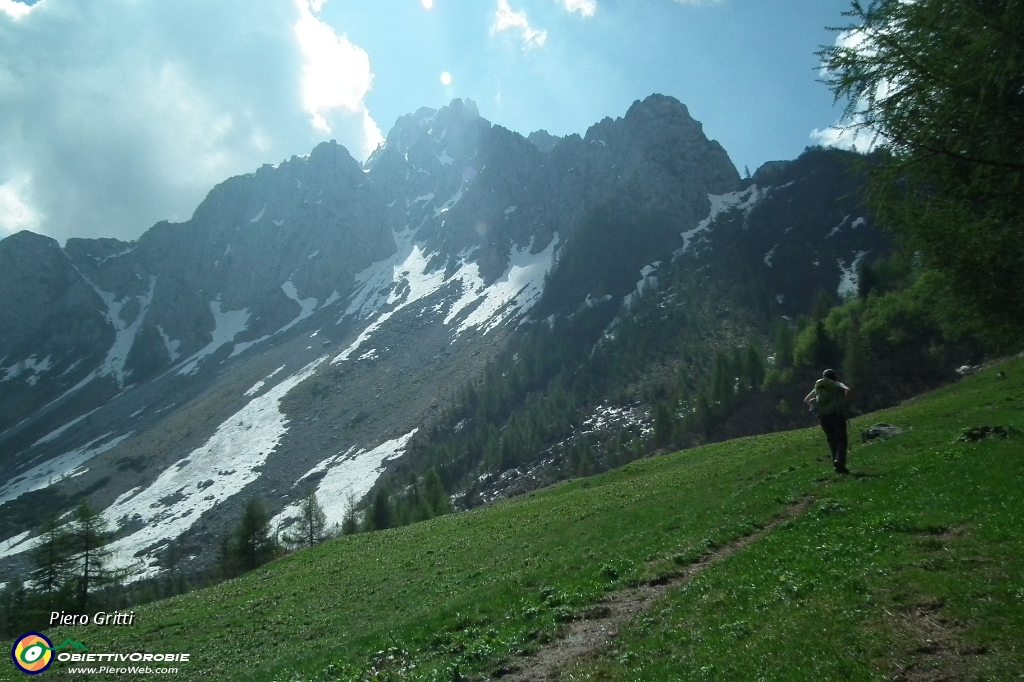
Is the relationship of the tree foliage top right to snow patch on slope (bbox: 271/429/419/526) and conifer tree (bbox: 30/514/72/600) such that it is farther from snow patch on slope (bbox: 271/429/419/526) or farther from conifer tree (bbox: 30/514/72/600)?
snow patch on slope (bbox: 271/429/419/526)

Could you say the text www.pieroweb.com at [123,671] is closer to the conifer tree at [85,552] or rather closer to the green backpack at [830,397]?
the green backpack at [830,397]

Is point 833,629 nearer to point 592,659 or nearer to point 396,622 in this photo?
point 592,659

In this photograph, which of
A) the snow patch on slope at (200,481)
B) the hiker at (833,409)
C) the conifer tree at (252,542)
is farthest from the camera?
the snow patch on slope at (200,481)

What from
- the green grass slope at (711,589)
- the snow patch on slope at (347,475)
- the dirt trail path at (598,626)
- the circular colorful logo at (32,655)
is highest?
the snow patch on slope at (347,475)

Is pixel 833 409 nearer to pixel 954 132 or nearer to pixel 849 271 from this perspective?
pixel 954 132

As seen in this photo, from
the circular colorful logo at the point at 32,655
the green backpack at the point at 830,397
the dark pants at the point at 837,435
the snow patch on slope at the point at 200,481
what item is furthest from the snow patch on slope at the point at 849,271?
the circular colorful logo at the point at 32,655

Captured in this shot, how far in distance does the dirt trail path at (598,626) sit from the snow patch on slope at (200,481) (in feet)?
361

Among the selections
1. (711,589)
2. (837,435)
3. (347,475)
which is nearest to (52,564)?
(711,589)

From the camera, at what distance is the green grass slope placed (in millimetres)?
8023

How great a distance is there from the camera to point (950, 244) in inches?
392

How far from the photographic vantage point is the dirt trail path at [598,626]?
33.8 ft

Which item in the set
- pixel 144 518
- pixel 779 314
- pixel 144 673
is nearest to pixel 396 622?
pixel 144 673

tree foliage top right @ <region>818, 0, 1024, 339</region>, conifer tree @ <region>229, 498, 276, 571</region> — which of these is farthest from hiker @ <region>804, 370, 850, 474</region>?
conifer tree @ <region>229, 498, 276, 571</region>

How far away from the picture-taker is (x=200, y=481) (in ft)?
468
